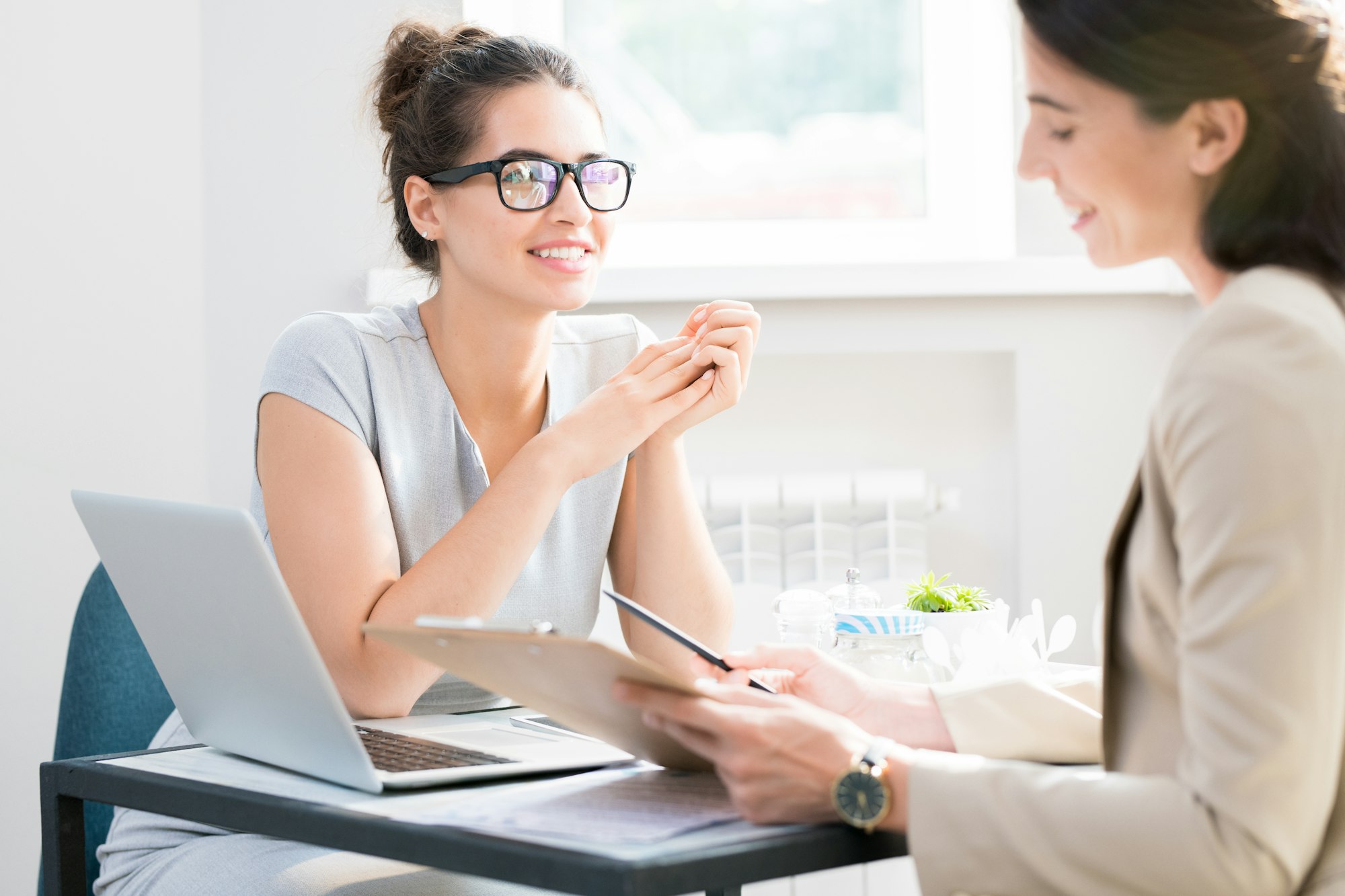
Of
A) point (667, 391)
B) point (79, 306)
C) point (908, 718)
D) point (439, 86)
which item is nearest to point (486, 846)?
point (908, 718)

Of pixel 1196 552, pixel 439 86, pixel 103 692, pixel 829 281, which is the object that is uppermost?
pixel 439 86

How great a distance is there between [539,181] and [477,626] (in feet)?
2.77

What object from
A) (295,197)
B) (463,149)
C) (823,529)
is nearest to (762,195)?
(823,529)

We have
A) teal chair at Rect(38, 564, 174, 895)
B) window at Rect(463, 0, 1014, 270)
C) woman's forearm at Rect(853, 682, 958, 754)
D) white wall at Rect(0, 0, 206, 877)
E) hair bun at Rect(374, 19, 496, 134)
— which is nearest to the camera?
woman's forearm at Rect(853, 682, 958, 754)

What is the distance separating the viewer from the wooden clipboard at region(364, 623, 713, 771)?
2.76 ft

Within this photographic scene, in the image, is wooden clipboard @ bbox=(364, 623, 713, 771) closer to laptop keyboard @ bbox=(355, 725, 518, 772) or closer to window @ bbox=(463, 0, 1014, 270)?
laptop keyboard @ bbox=(355, 725, 518, 772)

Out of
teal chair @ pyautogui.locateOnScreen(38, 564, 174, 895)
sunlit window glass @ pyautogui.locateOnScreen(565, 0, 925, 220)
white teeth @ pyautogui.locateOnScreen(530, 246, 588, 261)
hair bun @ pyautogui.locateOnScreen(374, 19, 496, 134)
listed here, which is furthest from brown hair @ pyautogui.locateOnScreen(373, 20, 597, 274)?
sunlit window glass @ pyautogui.locateOnScreen(565, 0, 925, 220)

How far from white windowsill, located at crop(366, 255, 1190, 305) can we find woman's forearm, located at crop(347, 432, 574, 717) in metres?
0.99

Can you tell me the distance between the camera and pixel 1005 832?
0.83 metres

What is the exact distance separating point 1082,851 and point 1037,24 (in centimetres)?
54

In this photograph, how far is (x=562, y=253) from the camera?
5.26 ft

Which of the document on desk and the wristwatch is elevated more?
the wristwatch

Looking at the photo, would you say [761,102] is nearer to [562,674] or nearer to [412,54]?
[412,54]

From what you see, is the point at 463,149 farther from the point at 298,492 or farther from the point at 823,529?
the point at 823,529
